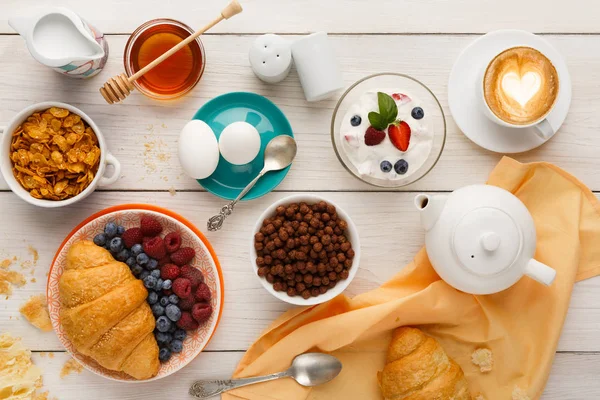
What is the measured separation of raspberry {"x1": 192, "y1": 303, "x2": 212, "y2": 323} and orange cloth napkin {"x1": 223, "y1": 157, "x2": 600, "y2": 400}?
5.8 inches

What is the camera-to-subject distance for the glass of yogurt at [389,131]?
1.26 metres

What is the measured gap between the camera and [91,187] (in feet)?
4.04

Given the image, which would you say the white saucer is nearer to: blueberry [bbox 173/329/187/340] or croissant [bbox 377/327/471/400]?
croissant [bbox 377/327/471/400]

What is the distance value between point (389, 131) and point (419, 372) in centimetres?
54

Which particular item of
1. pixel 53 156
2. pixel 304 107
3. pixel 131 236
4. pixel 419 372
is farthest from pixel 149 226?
pixel 419 372

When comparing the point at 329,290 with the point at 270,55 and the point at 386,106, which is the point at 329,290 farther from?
the point at 270,55

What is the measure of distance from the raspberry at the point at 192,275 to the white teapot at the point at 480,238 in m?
0.53

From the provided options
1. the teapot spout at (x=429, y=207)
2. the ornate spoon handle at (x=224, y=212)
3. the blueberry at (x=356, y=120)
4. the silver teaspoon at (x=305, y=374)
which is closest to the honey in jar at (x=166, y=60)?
the ornate spoon handle at (x=224, y=212)

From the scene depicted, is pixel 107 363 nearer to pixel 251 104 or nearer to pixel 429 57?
pixel 251 104

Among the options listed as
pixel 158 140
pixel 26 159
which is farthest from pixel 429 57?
pixel 26 159

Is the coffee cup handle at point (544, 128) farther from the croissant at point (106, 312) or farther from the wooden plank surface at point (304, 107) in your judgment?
the croissant at point (106, 312)

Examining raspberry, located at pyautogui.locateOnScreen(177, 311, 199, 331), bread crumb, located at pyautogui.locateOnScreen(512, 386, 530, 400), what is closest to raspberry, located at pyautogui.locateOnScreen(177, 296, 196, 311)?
raspberry, located at pyautogui.locateOnScreen(177, 311, 199, 331)

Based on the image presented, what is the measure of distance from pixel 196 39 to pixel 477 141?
699 millimetres

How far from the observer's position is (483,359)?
1.33m
